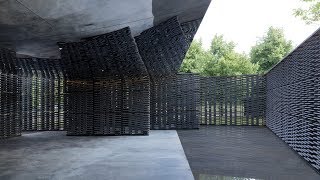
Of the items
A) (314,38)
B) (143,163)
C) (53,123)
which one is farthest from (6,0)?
(53,123)

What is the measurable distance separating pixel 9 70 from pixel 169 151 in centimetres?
730

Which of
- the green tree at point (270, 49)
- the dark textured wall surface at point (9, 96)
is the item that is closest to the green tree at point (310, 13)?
the green tree at point (270, 49)

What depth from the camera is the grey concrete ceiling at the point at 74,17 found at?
7.70m

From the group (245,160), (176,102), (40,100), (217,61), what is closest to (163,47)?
(176,102)

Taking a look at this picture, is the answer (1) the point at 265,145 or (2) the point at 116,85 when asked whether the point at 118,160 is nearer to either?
(1) the point at 265,145

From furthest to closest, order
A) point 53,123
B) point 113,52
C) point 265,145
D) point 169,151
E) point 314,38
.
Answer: point 53,123, point 113,52, point 265,145, point 169,151, point 314,38

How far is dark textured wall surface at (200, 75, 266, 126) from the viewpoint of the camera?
52.9 ft

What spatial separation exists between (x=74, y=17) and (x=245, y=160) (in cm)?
520

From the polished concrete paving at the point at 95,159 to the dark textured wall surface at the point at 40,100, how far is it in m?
4.10

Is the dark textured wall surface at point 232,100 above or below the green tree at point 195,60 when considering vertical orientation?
below

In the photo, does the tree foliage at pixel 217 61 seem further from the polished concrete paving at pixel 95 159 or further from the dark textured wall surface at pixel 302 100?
the polished concrete paving at pixel 95 159

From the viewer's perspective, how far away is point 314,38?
652 cm

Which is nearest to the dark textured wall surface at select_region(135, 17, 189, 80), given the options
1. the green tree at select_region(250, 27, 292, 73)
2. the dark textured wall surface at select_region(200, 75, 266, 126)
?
the dark textured wall surface at select_region(200, 75, 266, 126)

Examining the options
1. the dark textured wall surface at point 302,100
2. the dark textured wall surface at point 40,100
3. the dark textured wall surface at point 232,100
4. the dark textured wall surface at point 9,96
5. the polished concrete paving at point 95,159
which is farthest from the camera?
the dark textured wall surface at point 232,100
